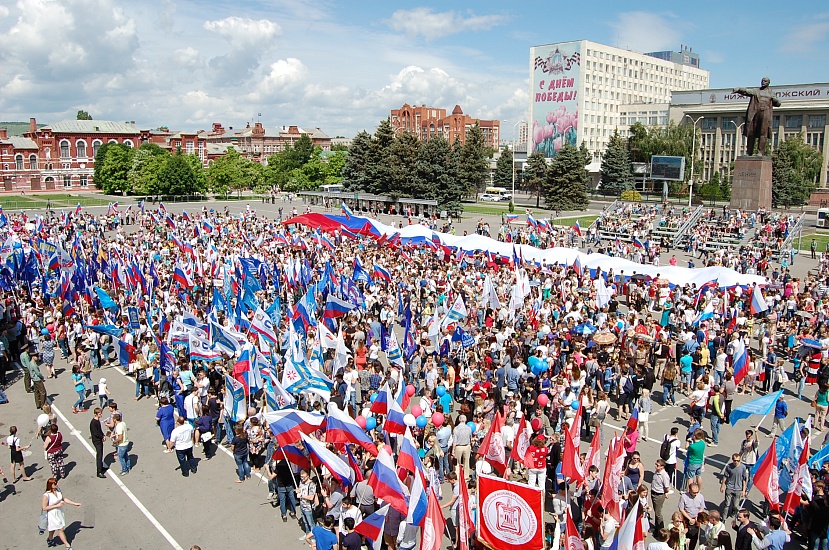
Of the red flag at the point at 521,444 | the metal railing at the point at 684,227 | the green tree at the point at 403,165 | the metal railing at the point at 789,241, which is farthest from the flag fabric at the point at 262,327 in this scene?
the green tree at the point at 403,165

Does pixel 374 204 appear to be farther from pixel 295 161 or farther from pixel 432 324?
pixel 295 161

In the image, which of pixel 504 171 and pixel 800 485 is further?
pixel 504 171

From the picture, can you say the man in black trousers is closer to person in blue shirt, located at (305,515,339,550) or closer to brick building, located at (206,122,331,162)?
person in blue shirt, located at (305,515,339,550)

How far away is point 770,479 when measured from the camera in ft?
31.8

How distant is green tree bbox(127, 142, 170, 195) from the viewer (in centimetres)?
8114

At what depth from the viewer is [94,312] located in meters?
20.3

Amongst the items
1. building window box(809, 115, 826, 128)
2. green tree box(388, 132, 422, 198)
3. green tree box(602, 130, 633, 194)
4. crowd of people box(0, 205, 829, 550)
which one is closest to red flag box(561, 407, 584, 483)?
crowd of people box(0, 205, 829, 550)

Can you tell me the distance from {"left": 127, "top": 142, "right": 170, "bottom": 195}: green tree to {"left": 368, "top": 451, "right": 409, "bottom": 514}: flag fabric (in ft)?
258

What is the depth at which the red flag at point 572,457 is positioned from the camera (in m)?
10.1

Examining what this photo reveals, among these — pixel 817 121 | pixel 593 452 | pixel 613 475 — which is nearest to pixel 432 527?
pixel 613 475

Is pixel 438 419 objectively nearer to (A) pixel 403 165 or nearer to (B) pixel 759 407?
(B) pixel 759 407

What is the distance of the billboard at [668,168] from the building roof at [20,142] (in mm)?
87857

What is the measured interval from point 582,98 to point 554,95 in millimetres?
5277

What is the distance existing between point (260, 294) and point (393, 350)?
8481mm
